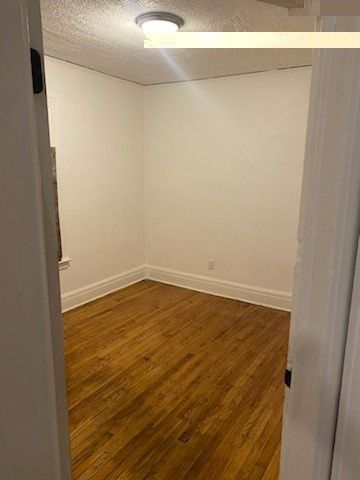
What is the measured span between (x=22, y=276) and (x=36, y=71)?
0.33m

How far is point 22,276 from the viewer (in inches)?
18.0

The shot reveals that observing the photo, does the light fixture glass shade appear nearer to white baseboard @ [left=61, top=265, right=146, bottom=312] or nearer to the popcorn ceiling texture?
the popcorn ceiling texture

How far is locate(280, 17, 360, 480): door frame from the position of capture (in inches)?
26.9

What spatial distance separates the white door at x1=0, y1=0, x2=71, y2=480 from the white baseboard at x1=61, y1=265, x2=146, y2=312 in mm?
3032

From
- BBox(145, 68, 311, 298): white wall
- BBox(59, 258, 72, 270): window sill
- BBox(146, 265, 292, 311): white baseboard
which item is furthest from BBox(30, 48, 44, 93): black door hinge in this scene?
BBox(146, 265, 292, 311): white baseboard

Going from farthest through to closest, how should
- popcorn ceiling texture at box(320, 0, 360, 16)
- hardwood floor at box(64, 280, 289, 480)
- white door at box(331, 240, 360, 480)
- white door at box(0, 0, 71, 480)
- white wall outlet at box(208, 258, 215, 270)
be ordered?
1. white wall outlet at box(208, 258, 215, 270)
2. hardwood floor at box(64, 280, 289, 480)
3. white door at box(331, 240, 360, 480)
4. popcorn ceiling texture at box(320, 0, 360, 16)
5. white door at box(0, 0, 71, 480)

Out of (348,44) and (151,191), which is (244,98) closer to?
(151,191)

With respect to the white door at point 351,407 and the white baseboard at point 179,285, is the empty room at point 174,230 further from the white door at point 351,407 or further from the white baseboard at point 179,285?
the white door at point 351,407

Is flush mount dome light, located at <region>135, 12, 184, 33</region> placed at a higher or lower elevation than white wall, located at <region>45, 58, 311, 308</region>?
higher

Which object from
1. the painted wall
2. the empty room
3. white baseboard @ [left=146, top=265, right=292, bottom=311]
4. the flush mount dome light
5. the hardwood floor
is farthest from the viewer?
white baseboard @ [left=146, top=265, right=292, bottom=311]

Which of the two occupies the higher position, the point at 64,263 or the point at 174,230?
the point at 174,230

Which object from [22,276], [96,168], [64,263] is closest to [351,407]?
[22,276]

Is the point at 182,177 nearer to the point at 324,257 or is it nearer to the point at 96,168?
the point at 96,168

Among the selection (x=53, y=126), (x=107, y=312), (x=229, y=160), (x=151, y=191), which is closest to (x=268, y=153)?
(x=229, y=160)
